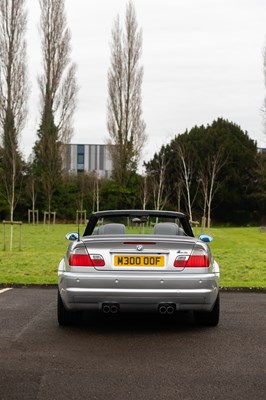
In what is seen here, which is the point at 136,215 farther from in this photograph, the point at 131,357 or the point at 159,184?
the point at 159,184

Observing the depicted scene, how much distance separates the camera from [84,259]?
18.9 feet

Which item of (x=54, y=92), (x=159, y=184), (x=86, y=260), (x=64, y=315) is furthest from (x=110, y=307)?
(x=159, y=184)

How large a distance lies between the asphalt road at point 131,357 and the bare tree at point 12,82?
34.1m

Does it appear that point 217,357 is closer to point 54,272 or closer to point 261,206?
point 54,272

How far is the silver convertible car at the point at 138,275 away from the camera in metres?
5.57

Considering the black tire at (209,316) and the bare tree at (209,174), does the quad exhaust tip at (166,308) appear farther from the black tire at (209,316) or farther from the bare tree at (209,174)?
the bare tree at (209,174)

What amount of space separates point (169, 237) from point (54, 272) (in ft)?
23.2

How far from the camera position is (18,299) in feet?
27.4

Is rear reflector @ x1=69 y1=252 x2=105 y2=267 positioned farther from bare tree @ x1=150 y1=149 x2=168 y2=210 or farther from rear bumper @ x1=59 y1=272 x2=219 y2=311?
bare tree @ x1=150 y1=149 x2=168 y2=210

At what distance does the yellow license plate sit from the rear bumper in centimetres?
11

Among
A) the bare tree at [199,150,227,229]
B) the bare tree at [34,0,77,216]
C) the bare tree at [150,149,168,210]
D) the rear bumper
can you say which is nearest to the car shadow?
the rear bumper

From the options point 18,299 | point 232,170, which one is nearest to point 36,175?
point 232,170

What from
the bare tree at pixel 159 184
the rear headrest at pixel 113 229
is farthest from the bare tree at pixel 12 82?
the rear headrest at pixel 113 229

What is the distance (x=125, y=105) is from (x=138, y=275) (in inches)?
1532
